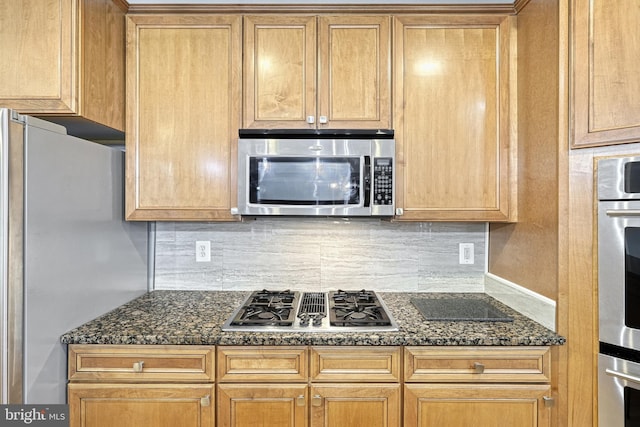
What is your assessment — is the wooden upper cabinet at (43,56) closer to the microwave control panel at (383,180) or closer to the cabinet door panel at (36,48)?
the cabinet door panel at (36,48)

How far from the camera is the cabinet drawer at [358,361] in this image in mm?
1410

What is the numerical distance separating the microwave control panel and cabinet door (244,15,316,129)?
38cm

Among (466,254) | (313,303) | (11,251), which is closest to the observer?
(11,251)

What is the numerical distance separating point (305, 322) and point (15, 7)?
68.6 inches

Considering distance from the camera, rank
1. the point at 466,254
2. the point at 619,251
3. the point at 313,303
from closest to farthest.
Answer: the point at 619,251 → the point at 313,303 → the point at 466,254

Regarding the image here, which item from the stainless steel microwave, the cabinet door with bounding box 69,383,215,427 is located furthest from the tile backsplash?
the cabinet door with bounding box 69,383,215,427

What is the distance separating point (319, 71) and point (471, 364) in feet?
4.79

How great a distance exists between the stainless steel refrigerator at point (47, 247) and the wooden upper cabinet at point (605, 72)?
200cm

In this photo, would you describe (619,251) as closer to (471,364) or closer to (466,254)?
(471,364)

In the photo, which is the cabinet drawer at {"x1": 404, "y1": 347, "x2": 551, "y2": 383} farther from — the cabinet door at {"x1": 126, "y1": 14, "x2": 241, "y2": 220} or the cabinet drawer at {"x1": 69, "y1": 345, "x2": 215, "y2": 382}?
the cabinet door at {"x1": 126, "y1": 14, "x2": 241, "y2": 220}

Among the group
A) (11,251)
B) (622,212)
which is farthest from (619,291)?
(11,251)

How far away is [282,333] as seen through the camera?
143 centimetres

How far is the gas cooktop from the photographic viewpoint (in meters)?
1.47

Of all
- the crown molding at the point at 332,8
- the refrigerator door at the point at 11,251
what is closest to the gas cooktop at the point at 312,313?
the refrigerator door at the point at 11,251
